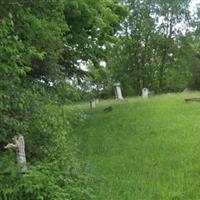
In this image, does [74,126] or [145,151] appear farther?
[74,126]

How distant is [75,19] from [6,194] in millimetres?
7586

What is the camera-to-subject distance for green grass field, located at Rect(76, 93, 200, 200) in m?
7.20

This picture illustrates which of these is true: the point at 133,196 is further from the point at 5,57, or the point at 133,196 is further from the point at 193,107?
the point at 193,107

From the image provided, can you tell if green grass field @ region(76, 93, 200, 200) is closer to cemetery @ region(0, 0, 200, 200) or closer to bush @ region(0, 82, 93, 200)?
cemetery @ region(0, 0, 200, 200)

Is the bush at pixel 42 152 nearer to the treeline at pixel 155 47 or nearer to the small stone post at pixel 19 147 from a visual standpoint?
the small stone post at pixel 19 147

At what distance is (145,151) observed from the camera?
10.2 m

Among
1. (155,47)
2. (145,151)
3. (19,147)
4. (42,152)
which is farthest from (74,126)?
(155,47)

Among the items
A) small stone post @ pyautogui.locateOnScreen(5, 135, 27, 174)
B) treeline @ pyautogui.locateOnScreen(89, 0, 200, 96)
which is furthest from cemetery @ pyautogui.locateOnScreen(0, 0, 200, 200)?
treeline @ pyautogui.locateOnScreen(89, 0, 200, 96)

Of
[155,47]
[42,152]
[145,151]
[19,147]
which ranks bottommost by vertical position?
[145,151]

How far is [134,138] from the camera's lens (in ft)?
39.1

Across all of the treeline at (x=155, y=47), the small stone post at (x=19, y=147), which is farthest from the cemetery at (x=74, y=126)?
the treeline at (x=155, y=47)

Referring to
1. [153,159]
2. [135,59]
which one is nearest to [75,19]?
[153,159]

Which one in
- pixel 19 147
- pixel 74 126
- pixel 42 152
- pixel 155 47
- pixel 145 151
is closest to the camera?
pixel 19 147

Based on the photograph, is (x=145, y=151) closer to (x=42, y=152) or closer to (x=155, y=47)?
(x=42, y=152)
